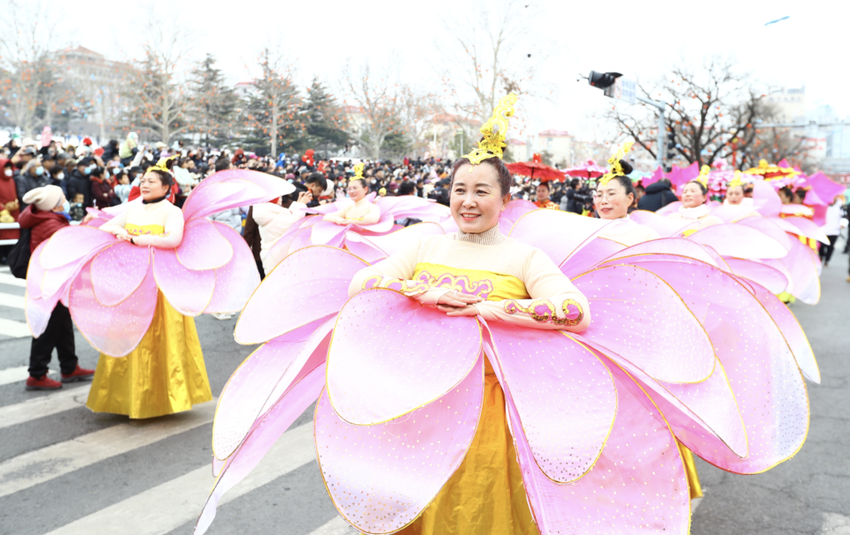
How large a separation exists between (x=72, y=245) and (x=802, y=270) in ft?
20.0

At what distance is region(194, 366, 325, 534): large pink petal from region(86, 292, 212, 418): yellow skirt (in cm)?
306

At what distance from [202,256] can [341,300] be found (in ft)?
8.27

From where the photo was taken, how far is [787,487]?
406cm

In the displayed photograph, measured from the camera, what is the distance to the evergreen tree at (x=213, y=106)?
4022cm

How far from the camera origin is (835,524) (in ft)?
11.7

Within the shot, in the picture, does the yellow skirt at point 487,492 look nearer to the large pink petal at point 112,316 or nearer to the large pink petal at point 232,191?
the large pink petal at point 232,191

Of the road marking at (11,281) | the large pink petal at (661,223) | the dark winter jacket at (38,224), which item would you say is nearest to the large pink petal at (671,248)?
the large pink petal at (661,223)

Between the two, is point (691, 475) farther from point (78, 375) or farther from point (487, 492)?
point (78, 375)

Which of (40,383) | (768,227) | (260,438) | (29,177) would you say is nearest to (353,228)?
(40,383)

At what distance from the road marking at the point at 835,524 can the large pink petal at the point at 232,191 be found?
367 centimetres

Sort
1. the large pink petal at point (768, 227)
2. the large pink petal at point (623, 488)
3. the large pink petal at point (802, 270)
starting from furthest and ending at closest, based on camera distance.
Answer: the large pink petal at point (802, 270) < the large pink petal at point (768, 227) < the large pink petal at point (623, 488)

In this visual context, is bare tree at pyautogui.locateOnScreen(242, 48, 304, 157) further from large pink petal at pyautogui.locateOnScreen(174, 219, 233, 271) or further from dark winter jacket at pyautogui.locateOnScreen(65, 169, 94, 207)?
large pink petal at pyautogui.locateOnScreen(174, 219, 233, 271)

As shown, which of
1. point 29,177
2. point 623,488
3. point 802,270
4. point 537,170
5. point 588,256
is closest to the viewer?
point 623,488

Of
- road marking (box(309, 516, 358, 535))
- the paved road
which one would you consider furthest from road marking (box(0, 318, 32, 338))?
road marking (box(309, 516, 358, 535))
